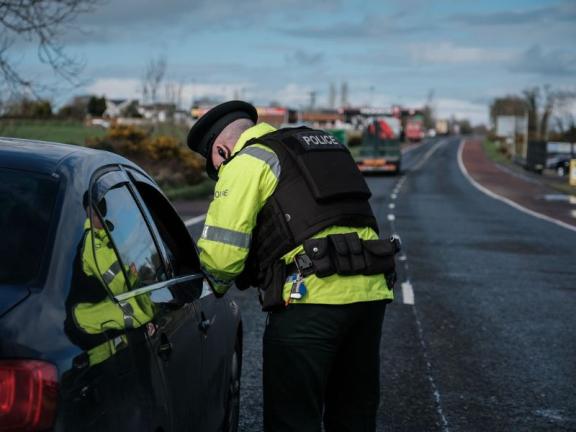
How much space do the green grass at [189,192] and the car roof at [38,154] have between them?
22229 millimetres

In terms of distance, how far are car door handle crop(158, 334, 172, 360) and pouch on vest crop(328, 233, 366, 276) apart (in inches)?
24.8

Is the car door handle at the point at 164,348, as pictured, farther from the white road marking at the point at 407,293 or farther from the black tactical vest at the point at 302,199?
the white road marking at the point at 407,293

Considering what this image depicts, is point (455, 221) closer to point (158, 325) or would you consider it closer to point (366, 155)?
point (158, 325)

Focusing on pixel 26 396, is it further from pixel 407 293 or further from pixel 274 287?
pixel 407 293

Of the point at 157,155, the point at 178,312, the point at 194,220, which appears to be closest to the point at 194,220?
the point at 194,220

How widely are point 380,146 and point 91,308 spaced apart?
49.6 meters

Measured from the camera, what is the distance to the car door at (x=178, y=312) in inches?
137

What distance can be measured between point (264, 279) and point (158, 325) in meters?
0.56

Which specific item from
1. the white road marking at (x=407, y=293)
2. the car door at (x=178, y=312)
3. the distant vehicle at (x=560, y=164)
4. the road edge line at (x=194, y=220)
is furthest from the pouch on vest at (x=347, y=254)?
the distant vehicle at (x=560, y=164)

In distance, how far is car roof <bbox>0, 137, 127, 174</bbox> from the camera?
3.27m

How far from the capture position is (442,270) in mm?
14406

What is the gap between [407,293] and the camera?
39.4ft

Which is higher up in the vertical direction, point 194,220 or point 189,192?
point 194,220

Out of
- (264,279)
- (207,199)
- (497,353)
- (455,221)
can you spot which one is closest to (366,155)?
(207,199)
